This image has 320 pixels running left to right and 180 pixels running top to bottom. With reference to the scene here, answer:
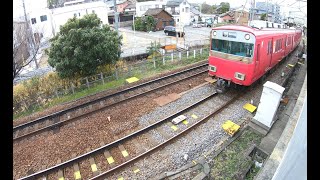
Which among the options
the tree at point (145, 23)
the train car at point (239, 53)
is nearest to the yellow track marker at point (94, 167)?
the train car at point (239, 53)

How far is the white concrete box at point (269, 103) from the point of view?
25.9ft

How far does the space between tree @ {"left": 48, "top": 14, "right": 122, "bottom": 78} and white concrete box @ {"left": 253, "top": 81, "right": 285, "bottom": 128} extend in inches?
316

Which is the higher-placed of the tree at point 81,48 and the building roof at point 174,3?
the building roof at point 174,3

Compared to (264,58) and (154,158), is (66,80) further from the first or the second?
(264,58)

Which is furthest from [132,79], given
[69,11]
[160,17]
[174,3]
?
[174,3]

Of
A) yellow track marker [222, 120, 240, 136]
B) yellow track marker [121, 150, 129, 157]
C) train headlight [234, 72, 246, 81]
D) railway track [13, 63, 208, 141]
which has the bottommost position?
yellow track marker [121, 150, 129, 157]

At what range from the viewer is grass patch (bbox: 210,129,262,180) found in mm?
6297

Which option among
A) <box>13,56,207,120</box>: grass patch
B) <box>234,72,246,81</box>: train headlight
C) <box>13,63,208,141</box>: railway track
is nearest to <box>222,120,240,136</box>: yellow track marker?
<box>234,72,246,81</box>: train headlight

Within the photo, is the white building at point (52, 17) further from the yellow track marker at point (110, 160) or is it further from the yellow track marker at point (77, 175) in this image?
the yellow track marker at point (77, 175)

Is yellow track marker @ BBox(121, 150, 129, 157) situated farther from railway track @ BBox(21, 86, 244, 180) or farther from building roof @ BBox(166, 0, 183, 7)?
building roof @ BBox(166, 0, 183, 7)

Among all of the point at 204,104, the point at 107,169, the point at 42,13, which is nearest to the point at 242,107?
the point at 204,104

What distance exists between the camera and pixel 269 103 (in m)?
8.12

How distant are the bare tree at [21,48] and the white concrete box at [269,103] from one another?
1174 cm

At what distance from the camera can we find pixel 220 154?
700cm
